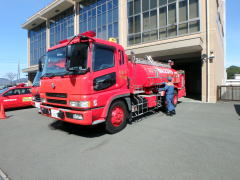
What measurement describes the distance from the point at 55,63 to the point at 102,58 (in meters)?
1.50

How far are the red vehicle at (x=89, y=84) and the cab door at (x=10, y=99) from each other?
20.6 ft

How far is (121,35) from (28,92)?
10.1m

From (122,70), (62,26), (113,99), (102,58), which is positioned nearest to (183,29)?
(122,70)

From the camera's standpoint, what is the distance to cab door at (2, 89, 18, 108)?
9594 mm

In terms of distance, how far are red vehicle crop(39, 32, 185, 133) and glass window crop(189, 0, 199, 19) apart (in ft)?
30.1

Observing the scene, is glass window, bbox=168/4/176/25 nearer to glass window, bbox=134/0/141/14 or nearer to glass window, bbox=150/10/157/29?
glass window, bbox=150/10/157/29

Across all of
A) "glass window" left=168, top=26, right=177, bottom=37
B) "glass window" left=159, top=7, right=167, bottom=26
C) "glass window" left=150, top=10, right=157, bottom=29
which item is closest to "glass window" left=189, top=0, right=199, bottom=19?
"glass window" left=168, top=26, right=177, bottom=37

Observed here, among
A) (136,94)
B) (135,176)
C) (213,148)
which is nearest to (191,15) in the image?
(136,94)

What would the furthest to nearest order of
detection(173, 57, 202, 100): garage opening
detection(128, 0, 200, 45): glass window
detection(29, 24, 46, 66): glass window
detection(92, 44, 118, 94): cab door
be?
detection(29, 24, 46, 66): glass window → detection(173, 57, 202, 100): garage opening → detection(128, 0, 200, 45): glass window → detection(92, 44, 118, 94): cab door

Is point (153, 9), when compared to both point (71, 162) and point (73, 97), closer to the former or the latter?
point (73, 97)

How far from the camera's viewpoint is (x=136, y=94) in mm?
6188

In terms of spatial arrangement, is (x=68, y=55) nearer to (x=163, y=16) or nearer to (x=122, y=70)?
(x=122, y=70)

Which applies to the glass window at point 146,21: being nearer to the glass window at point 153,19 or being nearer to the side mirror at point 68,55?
the glass window at point 153,19

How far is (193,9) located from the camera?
1205 cm
